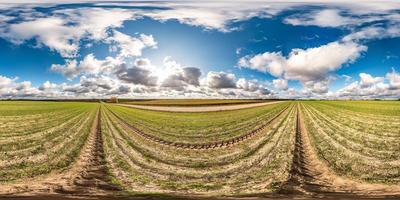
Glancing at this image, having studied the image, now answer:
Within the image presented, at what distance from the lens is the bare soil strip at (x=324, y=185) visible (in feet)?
20.7

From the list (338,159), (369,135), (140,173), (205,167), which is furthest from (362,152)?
(140,173)

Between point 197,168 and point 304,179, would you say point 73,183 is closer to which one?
point 197,168

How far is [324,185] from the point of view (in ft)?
23.6

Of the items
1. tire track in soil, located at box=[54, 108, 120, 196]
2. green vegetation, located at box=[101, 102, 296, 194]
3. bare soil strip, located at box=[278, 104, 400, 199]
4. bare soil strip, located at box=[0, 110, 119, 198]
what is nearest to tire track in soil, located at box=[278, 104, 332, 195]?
bare soil strip, located at box=[278, 104, 400, 199]

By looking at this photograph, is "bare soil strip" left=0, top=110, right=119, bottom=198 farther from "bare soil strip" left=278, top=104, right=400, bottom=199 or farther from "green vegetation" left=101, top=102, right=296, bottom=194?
"bare soil strip" left=278, top=104, right=400, bottom=199

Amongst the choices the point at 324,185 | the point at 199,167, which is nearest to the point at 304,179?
the point at 324,185

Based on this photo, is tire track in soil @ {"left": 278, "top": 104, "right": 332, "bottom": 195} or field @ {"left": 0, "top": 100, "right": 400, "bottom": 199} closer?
field @ {"left": 0, "top": 100, "right": 400, "bottom": 199}

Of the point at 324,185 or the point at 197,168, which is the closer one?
the point at 197,168

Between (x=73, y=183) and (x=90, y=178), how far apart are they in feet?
1.16

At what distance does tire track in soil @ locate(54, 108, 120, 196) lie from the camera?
6.14 meters

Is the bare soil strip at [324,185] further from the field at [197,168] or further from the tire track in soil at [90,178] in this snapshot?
the tire track in soil at [90,178]

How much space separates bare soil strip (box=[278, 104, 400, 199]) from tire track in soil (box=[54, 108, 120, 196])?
9.10ft

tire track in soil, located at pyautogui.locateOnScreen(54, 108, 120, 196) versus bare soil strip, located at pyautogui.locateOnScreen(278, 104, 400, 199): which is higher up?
tire track in soil, located at pyautogui.locateOnScreen(54, 108, 120, 196)

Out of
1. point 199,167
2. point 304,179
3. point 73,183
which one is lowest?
point 304,179
